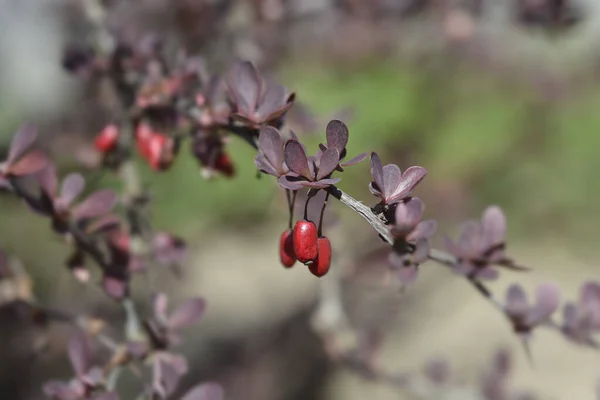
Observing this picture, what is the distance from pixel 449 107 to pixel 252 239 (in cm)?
236

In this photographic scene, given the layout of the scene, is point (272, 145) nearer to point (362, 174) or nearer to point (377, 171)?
point (377, 171)

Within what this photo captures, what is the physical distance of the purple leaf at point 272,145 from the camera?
0.54 meters

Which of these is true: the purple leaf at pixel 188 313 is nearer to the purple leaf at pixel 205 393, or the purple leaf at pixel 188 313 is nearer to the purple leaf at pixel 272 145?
the purple leaf at pixel 205 393

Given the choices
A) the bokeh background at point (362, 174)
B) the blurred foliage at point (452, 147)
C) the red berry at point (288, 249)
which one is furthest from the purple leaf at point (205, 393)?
the blurred foliage at point (452, 147)

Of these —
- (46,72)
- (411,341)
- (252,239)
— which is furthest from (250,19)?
(46,72)

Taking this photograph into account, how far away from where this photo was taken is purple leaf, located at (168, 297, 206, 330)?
2.57 feet

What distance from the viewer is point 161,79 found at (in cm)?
85

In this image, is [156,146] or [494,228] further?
[156,146]

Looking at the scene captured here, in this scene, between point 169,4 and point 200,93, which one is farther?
point 169,4

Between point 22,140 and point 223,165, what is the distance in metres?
0.23

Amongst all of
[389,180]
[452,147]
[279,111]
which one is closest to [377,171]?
[389,180]

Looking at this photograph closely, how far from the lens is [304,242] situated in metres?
0.54

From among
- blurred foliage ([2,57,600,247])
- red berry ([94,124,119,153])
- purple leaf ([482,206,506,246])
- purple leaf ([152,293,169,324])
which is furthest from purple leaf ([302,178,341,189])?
blurred foliage ([2,57,600,247])

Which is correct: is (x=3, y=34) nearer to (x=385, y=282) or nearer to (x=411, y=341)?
(x=411, y=341)
